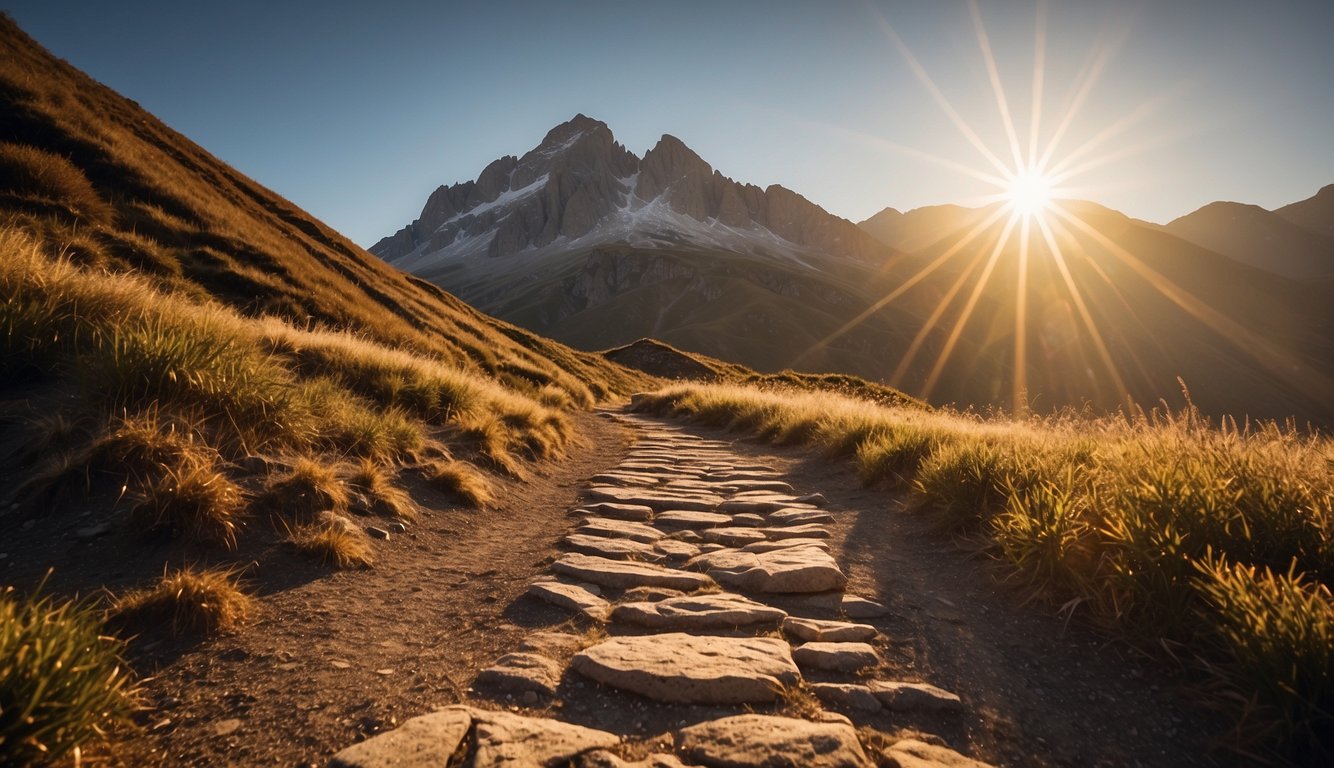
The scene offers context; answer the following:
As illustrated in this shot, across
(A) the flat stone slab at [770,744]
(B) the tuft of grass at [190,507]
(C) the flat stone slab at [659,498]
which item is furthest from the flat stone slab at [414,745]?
(C) the flat stone slab at [659,498]

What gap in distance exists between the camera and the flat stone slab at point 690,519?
5.89 meters

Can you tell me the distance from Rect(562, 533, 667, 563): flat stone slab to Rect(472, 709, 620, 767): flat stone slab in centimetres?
238

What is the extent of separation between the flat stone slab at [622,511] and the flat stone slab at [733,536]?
0.87 m

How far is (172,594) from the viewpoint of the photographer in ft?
9.31

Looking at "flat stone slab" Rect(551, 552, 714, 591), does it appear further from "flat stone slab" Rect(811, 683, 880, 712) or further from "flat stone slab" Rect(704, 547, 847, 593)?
"flat stone slab" Rect(811, 683, 880, 712)

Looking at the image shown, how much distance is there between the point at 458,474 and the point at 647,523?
2239 millimetres

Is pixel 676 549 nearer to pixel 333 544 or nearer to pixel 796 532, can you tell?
pixel 796 532

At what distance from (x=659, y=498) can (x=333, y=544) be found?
3784mm

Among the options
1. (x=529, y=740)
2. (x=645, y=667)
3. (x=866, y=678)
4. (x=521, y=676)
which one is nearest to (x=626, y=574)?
(x=645, y=667)

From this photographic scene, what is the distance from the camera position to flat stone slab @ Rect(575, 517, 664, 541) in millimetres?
5430

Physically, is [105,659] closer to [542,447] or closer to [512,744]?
[512,744]

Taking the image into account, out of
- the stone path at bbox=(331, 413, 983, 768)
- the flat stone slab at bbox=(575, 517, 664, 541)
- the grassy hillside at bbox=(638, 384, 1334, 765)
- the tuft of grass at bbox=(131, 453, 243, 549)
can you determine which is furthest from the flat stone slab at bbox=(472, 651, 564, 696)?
the grassy hillside at bbox=(638, 384, 1334, 765)

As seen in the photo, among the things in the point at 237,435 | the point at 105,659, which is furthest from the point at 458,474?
the point at 105,659

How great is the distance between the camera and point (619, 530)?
219 inches
